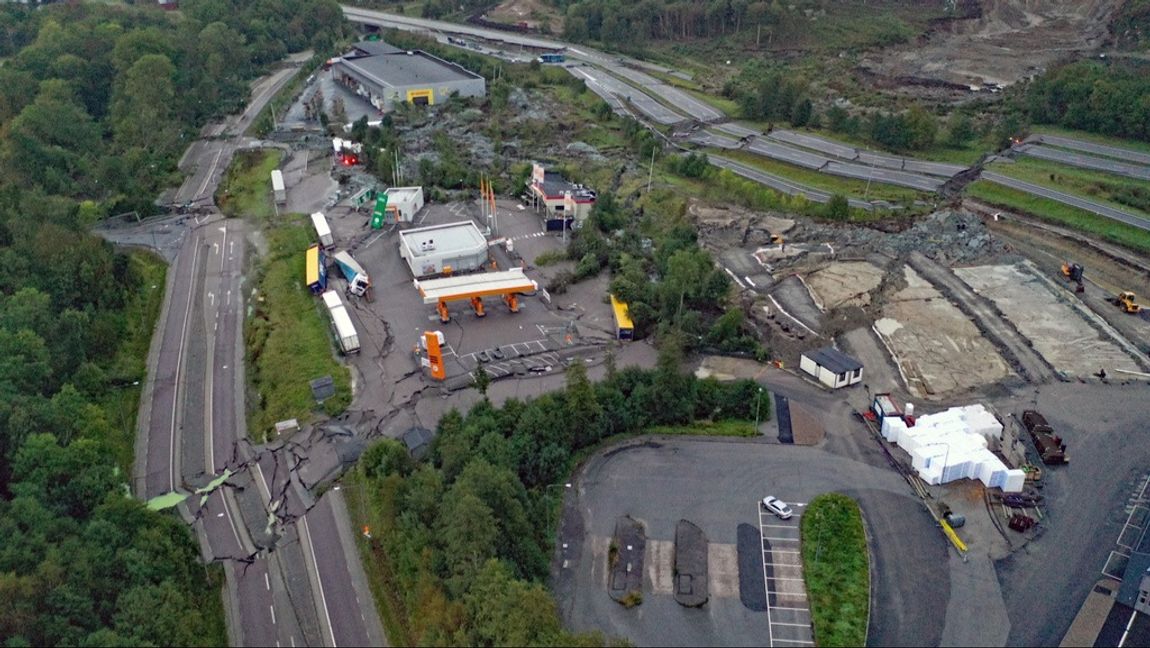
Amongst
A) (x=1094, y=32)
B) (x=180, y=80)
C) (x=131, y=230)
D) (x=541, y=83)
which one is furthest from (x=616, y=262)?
(x=1094, y=32)

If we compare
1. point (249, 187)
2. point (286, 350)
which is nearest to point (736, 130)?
point (249, 187)

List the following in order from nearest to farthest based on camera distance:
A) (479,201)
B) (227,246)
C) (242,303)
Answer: (242,303)
(227,246)
(479,201)

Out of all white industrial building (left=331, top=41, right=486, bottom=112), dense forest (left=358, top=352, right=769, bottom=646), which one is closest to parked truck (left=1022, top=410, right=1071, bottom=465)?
dense forest (left=358, top=352, right=769, bottom=646)

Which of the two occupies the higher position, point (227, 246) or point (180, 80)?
point (180, 80)

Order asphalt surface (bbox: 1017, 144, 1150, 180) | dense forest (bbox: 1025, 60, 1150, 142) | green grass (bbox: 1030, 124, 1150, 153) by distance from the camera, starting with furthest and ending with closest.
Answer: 1. dense forest (bbox: 1025, 60, 1150, 142)
2. green grass (bbox: 1030, 124, 1150, 153)
3. asphalt surface (bbox: 1017, 144, 1150, 180)

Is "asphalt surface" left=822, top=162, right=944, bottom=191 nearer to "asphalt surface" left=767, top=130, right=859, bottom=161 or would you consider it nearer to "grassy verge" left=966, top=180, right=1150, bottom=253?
"asphalt surface" left=767, top=130, right=859, bottom=161

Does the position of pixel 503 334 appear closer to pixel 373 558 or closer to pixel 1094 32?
pixel 373 558

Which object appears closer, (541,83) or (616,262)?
(616,262)
